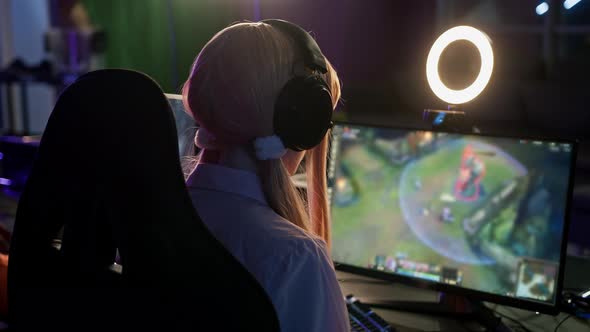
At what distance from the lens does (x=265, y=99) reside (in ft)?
2.56

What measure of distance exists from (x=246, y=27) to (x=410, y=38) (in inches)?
185

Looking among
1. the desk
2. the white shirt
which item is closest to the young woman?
the white shirt

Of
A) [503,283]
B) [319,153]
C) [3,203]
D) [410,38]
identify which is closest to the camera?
[319,153]

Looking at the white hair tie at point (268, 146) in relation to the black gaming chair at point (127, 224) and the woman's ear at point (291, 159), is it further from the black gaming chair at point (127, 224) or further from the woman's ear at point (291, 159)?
the black gaming chair at point (127, 224)

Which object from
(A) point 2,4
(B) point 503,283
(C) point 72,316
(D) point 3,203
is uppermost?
(A) point 2,4

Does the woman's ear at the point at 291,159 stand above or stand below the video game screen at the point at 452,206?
above

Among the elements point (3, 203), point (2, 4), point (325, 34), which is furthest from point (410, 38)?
point (2, 4)

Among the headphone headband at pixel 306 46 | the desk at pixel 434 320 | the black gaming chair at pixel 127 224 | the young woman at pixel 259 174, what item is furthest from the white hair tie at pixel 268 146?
the desk at pixel 434 320

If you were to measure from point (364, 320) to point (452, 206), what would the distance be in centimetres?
30

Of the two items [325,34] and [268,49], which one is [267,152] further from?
[325,34]

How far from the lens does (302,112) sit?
803mm

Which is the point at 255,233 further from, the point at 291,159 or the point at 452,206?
the point at 452,206

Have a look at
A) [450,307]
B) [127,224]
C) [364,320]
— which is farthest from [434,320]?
[127,224]

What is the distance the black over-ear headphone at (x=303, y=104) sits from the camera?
0.79 meters
